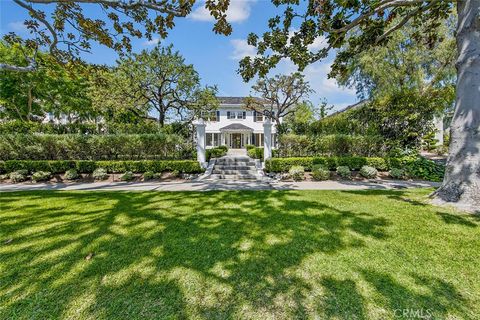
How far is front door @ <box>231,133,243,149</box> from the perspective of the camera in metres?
30.5

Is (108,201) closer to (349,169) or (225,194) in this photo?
(225,194)

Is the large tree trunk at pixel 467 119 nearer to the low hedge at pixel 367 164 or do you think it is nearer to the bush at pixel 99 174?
the low hedge at pixel 367 164

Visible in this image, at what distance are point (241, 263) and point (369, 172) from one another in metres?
9.41

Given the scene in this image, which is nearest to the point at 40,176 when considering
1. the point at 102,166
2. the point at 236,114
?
the point at 102,166

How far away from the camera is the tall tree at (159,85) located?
39.3 ft

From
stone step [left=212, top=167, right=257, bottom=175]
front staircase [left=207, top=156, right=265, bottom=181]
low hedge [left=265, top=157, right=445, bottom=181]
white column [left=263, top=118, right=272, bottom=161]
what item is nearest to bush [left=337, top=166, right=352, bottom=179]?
low hedge [left=265, top=157, right=445, bottom=181]

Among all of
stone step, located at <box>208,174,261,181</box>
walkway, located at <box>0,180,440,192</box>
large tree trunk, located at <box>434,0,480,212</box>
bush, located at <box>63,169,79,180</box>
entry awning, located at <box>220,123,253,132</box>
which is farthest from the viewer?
entry awning, located at <box>220,123,253,132</box>

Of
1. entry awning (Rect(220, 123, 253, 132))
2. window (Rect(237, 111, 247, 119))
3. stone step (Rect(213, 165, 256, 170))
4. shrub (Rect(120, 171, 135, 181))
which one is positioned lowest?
shrub (Rect(120, 171, 135, 181))

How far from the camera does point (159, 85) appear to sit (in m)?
12.7

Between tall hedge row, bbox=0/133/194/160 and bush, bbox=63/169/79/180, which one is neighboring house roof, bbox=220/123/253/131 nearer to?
tall hedge row, bbox=0/133/194/160

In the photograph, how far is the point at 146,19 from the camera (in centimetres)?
622

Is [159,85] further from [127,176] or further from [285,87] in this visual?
[285,87]

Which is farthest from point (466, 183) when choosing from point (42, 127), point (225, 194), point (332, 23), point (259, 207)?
point (42, 127)

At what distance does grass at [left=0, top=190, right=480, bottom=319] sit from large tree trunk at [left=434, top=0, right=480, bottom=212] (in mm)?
822
